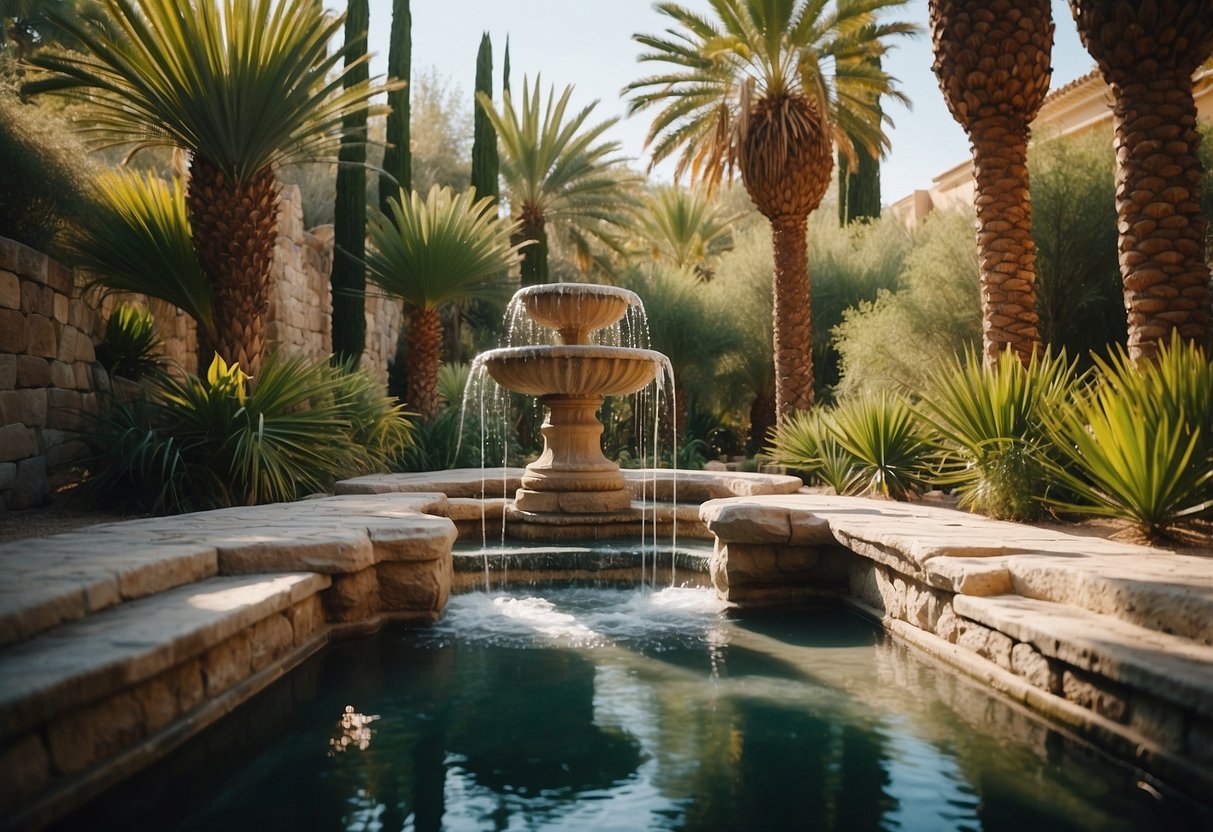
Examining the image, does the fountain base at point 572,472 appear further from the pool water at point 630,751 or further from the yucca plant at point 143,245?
the yucca plant at point 143,245

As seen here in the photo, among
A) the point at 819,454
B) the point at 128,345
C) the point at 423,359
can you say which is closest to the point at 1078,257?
the point at 819,454

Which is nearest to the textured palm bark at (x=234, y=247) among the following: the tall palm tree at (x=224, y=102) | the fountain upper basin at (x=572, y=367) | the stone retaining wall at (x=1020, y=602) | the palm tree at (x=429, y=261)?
the tall palm tree at (x=224, y=102)

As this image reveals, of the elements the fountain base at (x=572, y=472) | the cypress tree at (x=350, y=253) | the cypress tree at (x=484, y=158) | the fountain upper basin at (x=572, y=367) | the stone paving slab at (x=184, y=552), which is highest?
the cypress tree at (x=484, y=158)

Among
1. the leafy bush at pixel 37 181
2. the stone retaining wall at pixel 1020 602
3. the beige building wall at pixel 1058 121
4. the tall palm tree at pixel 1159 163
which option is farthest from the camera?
the beige building wall at pixel 1058 121

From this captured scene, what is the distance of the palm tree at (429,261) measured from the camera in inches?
476

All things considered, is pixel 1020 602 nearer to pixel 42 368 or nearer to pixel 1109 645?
pixel 1109 645

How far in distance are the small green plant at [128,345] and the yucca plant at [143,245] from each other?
48 cm

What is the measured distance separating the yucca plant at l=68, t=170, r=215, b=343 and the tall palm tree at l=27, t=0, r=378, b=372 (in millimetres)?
332

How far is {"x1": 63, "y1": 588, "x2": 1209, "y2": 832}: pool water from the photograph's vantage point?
103 inches

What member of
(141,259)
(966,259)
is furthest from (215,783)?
(966,259)

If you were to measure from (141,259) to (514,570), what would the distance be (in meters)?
4.87

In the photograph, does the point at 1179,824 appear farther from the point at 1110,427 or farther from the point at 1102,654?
the point at 1110,427

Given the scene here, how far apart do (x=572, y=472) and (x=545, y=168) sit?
12.7 meters

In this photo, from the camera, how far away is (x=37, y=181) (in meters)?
7.95
